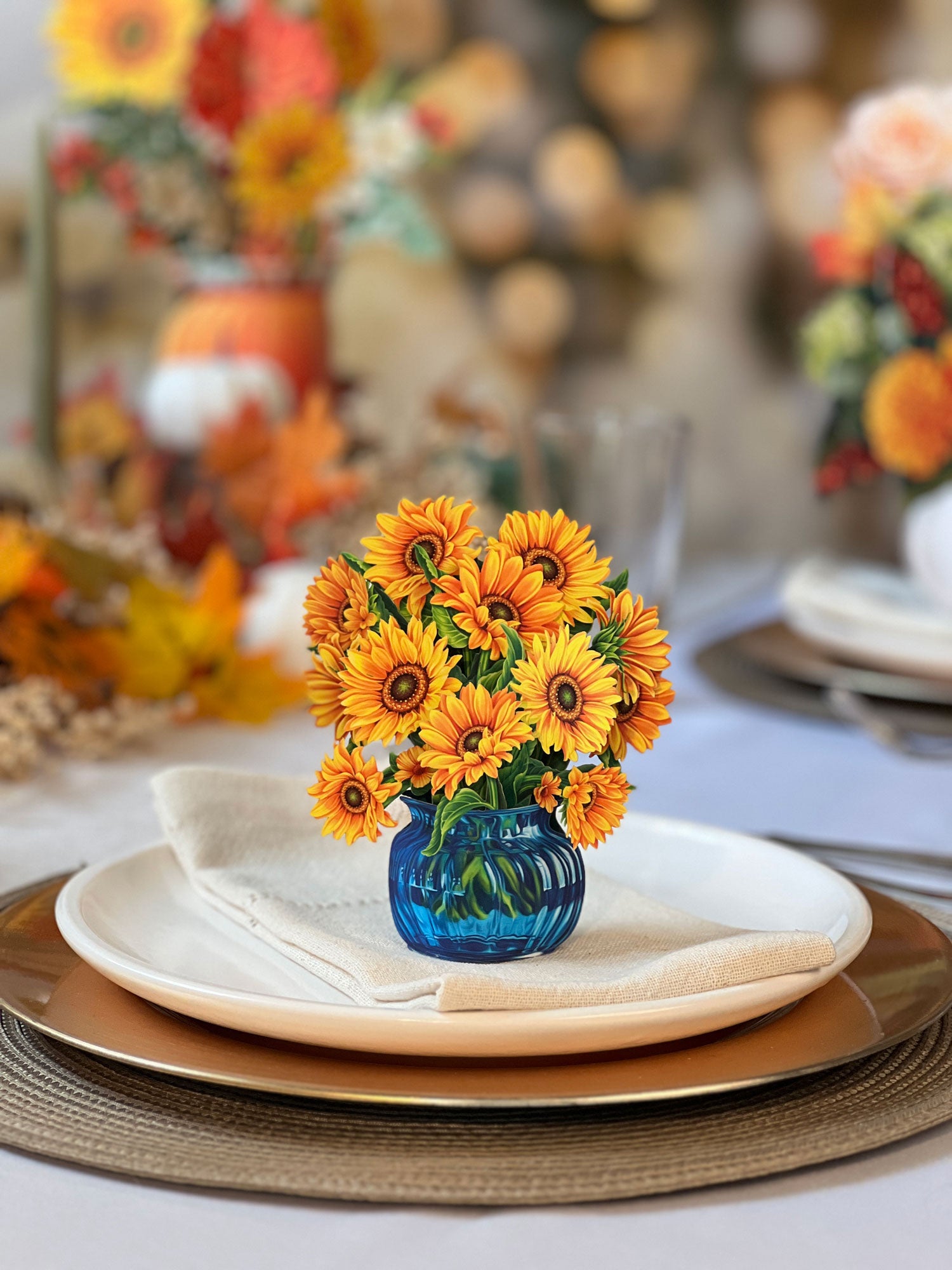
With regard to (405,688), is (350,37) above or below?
above

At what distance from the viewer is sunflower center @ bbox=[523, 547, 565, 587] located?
442mm

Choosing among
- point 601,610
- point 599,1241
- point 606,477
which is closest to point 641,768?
point 606,477

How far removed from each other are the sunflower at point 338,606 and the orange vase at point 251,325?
87 centimetres

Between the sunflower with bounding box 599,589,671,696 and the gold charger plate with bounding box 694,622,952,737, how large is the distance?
0.46m

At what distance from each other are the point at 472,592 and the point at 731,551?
4.69ft

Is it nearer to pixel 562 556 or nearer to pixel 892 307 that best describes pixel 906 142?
pixel 892 307

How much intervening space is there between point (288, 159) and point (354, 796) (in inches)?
33.8

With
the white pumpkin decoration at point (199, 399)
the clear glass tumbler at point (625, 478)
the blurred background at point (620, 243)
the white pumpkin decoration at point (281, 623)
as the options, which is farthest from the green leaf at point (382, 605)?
the blurred background at point (620, 243)

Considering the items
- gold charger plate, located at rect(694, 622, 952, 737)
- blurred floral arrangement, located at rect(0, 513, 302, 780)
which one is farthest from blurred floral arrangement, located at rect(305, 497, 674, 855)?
gold charger plate, located at rect(694, 622, 952, 737)

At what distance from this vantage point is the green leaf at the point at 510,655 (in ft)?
1.38

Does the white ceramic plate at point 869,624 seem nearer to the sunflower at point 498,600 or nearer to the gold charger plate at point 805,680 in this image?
the gold charger plate at point 805,680

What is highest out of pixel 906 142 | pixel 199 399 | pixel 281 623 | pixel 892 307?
pixel 906 142

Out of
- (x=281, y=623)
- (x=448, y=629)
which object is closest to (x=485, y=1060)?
(x=448, y=629)

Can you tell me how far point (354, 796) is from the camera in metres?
0.44
